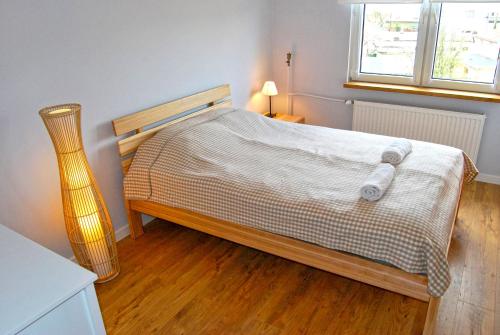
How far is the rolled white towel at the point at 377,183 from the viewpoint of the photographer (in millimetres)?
2088

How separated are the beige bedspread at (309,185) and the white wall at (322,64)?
2.87 ft

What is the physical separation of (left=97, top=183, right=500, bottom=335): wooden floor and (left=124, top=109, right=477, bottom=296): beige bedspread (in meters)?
0.39

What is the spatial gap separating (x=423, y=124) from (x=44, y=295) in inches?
128

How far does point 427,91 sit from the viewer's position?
3.48 m

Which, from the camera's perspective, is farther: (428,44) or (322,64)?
(322,64)

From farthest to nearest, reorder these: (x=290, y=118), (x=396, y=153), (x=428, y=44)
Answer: (x=290, y=118) < (x=428, y=44) < (x=396, y=153)

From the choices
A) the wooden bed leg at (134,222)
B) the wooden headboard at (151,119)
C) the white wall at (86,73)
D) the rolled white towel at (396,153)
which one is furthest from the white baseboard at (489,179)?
the wooden bed leg at (134,222)

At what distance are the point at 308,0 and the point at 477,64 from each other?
1592 millimetres

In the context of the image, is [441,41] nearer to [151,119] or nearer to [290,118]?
[290,118]

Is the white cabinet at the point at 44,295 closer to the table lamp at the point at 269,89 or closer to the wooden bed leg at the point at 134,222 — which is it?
the wooden bed leg at the point at 134,222

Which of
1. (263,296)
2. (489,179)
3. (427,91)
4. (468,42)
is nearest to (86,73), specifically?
(263,296)

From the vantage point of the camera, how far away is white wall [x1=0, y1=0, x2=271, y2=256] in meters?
Result: 2.10

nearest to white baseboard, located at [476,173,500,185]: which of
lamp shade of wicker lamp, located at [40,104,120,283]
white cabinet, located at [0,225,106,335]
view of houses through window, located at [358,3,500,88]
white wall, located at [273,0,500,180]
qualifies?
white wall, located at [273,0,500,180]

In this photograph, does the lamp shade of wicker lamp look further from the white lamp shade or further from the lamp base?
the white lamp shade
